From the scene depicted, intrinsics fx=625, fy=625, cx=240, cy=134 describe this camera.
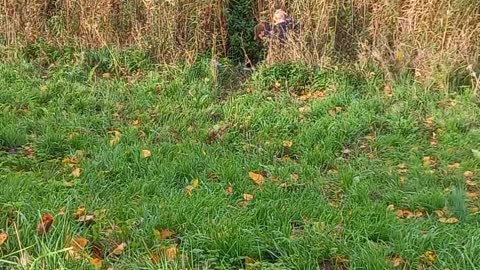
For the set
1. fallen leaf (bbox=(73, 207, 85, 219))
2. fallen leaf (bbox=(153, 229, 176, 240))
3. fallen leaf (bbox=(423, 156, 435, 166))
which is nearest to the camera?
fallen leaf (bbox=(153, 229, 176, 240))

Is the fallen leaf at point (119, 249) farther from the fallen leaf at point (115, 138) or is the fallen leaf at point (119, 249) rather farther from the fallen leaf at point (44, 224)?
the fallen leaf at point (115, 138)

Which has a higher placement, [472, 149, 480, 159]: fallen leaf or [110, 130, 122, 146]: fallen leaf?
[110, 130, 122, 146]: fallen leaf

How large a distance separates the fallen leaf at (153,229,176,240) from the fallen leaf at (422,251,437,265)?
1.38 m

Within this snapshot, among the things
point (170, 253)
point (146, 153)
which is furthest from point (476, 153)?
point (170, 253)

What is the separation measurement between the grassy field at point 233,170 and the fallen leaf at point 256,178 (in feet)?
0.05

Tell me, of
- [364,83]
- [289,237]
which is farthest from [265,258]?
[364,83]

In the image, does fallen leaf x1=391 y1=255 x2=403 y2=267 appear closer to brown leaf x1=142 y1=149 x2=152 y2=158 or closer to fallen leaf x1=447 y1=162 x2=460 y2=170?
fallen leaf x1=447 y1=162 x2=460 y2=170

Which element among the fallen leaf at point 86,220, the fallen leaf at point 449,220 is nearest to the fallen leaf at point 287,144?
the fallen leaf at point 449,220

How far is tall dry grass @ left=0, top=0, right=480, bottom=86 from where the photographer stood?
6.46m

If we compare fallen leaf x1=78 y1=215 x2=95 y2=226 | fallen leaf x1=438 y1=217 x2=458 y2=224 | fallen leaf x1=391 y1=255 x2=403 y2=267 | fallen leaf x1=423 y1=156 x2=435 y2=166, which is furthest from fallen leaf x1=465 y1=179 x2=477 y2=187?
fallen leaf x1=78 y1=215 x2=95 y2=226

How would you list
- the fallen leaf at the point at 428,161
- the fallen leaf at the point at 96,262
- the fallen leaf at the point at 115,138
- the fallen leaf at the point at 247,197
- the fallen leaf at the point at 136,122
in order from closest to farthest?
1. the fallen leaf at the point at 96,262
2. the fallen leaf at the point at 247,197
3. the fallen leaf at the point at 428,161
4. the fallen leaf at the point at 115,138
5. the fallen leaf at the point at 136,122

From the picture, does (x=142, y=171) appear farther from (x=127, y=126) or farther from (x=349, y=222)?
(x=349, y=222)

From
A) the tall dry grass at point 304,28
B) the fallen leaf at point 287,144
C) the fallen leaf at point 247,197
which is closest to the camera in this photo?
the fallen leaf at point 247,197

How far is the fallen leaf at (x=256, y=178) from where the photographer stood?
14.2 ft
